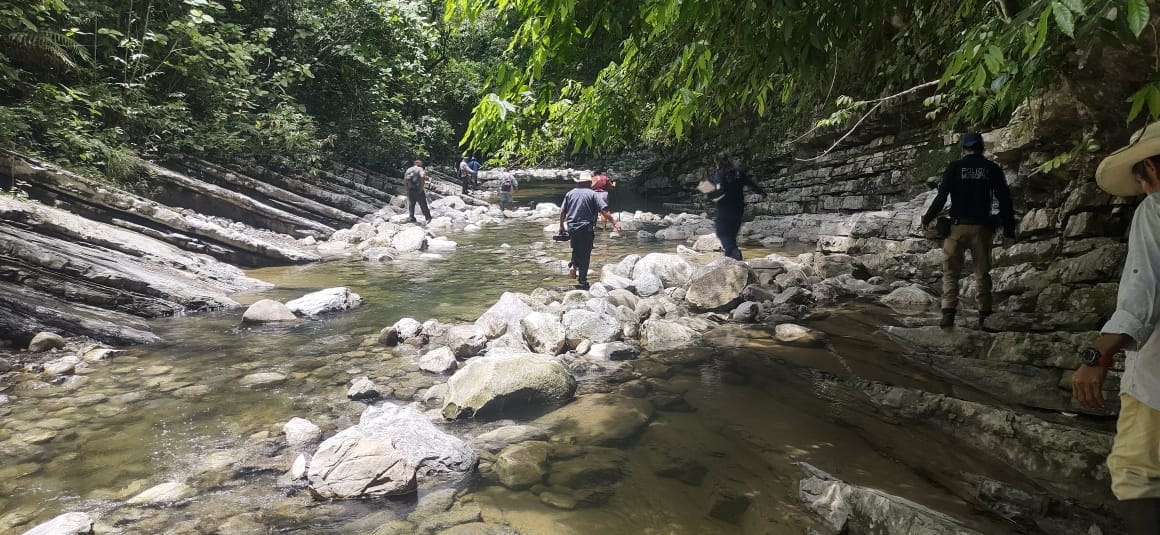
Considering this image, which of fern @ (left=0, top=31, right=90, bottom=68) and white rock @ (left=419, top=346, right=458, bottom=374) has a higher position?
fern @ (left=0, top=31, right=90, bottom=68)

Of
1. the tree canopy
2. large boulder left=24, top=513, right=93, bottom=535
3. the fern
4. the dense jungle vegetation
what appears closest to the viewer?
the tree canopy

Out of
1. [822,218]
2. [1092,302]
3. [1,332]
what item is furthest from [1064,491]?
[822,218]

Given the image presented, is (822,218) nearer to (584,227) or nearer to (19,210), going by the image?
(584,227)

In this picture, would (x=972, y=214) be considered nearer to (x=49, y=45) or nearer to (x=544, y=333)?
(x=544, y=333)

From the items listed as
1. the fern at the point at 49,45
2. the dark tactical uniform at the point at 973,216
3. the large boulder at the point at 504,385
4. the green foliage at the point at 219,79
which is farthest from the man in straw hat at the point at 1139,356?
the fern at the point at 49,45

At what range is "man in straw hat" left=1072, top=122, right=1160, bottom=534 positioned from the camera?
1.95 m

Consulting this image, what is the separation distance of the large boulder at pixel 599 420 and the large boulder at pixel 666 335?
1498mm

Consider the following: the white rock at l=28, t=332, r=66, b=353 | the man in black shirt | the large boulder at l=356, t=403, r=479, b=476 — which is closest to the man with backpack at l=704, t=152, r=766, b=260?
the man in black shirt

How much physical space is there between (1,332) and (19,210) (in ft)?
9.39

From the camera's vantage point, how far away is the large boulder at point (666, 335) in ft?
19.8

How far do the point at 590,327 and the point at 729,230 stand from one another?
152 inches

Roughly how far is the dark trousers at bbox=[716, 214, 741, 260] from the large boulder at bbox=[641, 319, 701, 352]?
3.01 m

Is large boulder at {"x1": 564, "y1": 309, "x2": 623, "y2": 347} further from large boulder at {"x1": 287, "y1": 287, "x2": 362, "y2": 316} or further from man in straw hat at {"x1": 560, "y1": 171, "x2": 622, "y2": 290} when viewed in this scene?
large boulder at {"x1": 287, "y1": 287, "x2": 362, "y2": 316}

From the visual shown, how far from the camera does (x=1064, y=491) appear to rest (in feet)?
9.29
